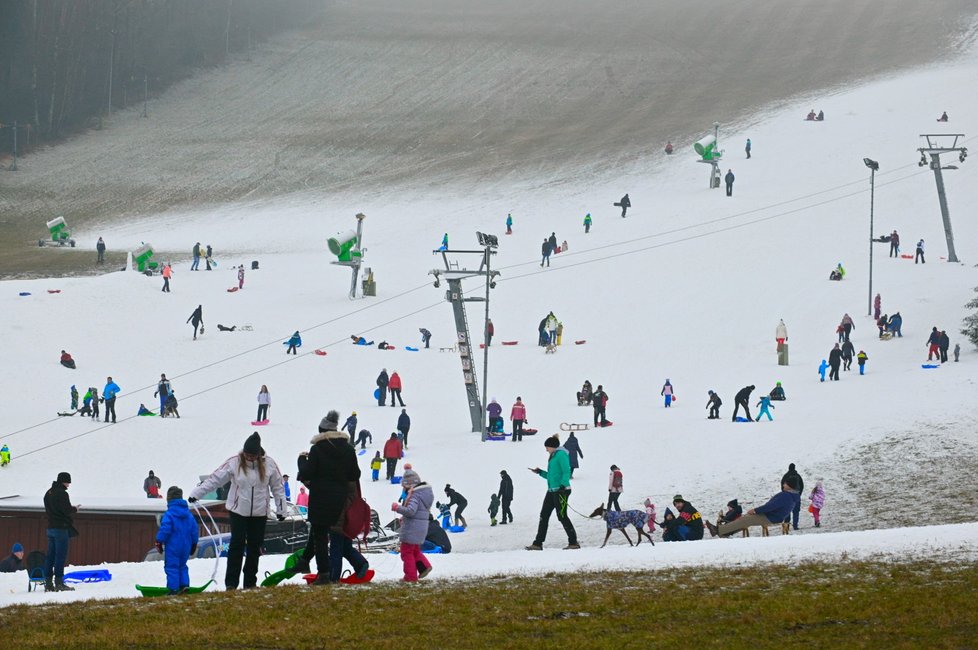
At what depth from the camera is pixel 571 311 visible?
47.9 metres

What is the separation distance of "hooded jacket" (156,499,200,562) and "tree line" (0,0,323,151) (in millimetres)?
77231

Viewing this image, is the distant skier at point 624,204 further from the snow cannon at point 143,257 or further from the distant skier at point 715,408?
the distant skier at point 715,408

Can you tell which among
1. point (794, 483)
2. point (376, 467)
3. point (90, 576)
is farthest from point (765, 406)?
point (90, 576)

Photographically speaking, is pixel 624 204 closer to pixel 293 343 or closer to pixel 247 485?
pixel 293 343

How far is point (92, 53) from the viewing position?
9075 cm

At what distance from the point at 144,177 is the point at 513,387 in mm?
47115

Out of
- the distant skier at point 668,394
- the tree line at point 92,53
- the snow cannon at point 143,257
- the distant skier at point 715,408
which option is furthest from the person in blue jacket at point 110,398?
the tree line at point 92,53

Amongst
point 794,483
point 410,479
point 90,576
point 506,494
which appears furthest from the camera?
point 506,494

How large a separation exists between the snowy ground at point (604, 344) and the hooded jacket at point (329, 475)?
1.77 metres

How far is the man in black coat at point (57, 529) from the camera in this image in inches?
529

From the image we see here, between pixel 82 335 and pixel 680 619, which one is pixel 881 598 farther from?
pixel 82 335

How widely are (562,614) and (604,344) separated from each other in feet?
110

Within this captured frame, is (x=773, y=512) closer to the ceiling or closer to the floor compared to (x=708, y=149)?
closer to the floor

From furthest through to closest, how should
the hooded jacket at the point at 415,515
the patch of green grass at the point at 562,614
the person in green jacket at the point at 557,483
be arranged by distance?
1. the person in green jacket at the point at 557,483
2. the hooded jacket at the point at 415,515
3. the patch of green grass at the point at 562,614
